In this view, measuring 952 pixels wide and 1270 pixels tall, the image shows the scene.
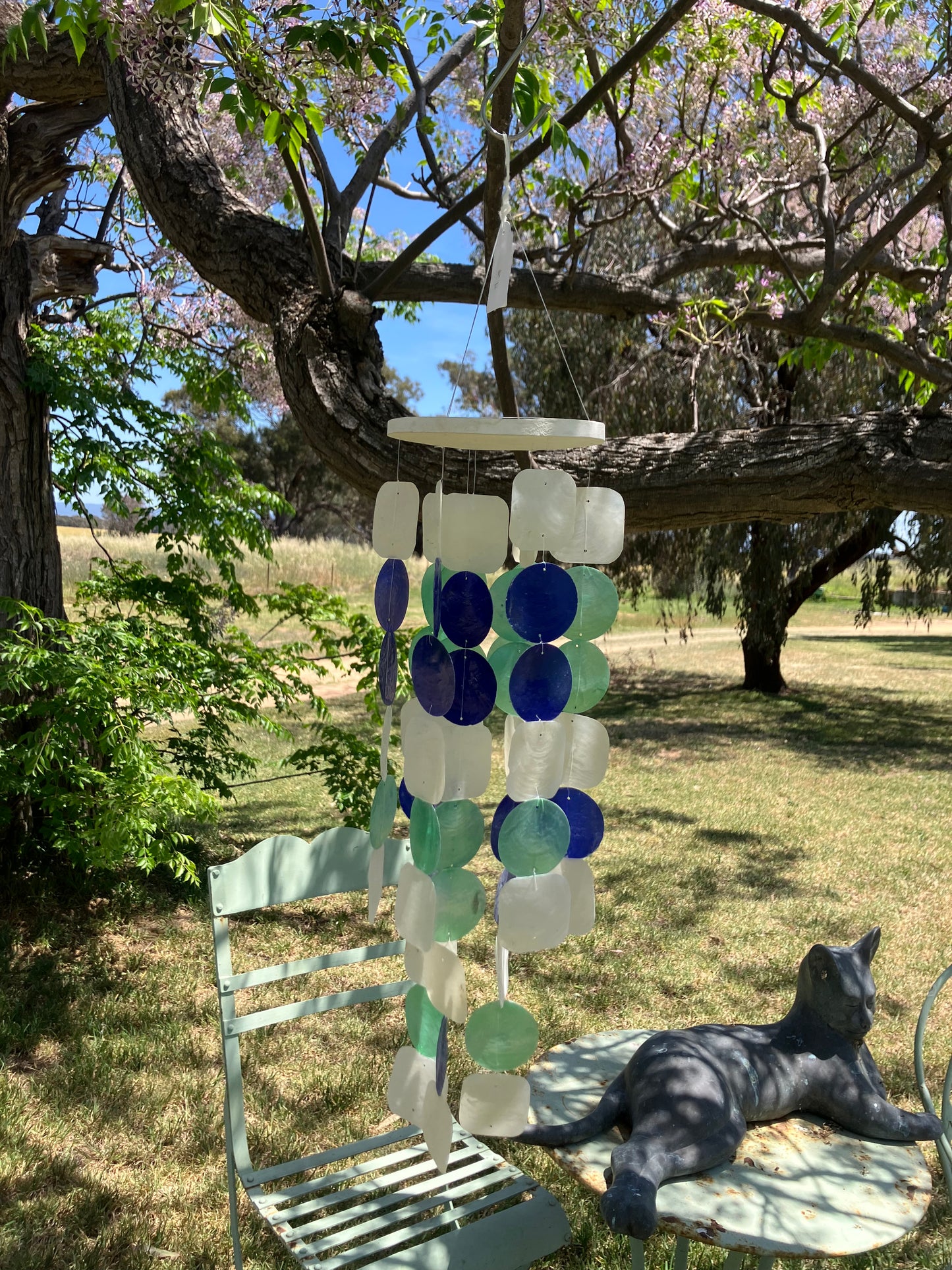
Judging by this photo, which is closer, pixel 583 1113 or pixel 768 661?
pixel 583 1113

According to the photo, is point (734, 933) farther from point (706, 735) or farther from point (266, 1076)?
point (706, 735)

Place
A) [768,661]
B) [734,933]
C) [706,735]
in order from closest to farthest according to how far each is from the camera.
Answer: [734,933] < [706,735] < [768,661]

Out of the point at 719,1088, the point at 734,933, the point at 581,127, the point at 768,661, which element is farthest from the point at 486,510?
the point at 768,661

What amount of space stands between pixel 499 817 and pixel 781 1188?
2.80 feet

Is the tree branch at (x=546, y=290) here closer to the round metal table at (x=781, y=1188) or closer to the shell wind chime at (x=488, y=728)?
the shell wind chime at (x=488, y=728)

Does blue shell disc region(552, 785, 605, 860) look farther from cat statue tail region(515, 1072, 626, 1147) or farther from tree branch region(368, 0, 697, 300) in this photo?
tree branch region(368, 0, 697, 300)

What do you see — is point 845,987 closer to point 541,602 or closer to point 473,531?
point 541,602

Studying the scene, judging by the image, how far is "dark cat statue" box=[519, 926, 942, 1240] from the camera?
183 centimetres

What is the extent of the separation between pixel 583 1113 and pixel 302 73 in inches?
133

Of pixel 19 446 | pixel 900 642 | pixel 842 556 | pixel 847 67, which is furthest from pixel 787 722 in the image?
pixel 900 642

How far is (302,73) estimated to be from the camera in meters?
3.52

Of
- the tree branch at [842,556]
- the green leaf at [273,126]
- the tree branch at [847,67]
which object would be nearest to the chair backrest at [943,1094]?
the green leaf at [273,126]

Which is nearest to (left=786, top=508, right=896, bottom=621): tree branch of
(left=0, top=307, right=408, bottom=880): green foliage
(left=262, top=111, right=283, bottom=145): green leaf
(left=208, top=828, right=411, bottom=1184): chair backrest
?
(left=0, top=307, right=408, bottom=880): green foliage

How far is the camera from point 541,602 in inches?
60.2
